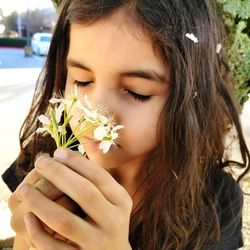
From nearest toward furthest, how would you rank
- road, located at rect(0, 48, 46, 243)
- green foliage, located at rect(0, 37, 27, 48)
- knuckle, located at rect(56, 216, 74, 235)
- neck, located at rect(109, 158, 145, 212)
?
knuckle, located at rect(56, 216, 74, 235)
neck, located at rect(109, 158, 145, 212)
road, located at rect(0, 48, 46, 243)
green foliage, located at rect(0, 37, 27, 48)

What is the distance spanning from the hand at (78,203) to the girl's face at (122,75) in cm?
29

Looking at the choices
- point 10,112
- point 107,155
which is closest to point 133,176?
point 107,155

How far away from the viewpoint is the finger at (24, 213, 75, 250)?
0.62 m

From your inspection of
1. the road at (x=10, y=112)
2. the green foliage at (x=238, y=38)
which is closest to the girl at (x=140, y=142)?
the green foliage at (x=238, y=38)

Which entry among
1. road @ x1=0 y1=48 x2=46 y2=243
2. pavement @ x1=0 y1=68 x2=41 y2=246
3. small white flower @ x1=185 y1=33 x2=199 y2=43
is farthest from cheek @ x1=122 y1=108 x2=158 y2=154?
pavement @ x1=0 y1=68 x2=41 y2=246

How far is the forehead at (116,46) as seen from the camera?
0.90 metres

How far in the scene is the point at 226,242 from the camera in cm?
128

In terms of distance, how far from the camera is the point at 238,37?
1776mm

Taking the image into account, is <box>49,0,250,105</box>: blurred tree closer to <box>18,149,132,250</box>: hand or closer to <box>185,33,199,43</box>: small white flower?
<box>185,33,199,43</box>: small white flower

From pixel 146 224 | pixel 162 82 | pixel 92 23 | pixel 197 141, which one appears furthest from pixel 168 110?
pixel 146 224

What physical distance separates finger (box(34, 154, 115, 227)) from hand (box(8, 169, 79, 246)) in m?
0.02

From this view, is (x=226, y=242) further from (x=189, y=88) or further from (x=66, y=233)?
(x=66, y=233)

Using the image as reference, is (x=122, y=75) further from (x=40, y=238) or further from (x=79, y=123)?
(x=40, y=238)

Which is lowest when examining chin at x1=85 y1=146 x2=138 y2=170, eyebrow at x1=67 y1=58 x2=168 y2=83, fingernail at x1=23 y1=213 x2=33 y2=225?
chin at x1=85 y1=146 x2=138 y2=170
